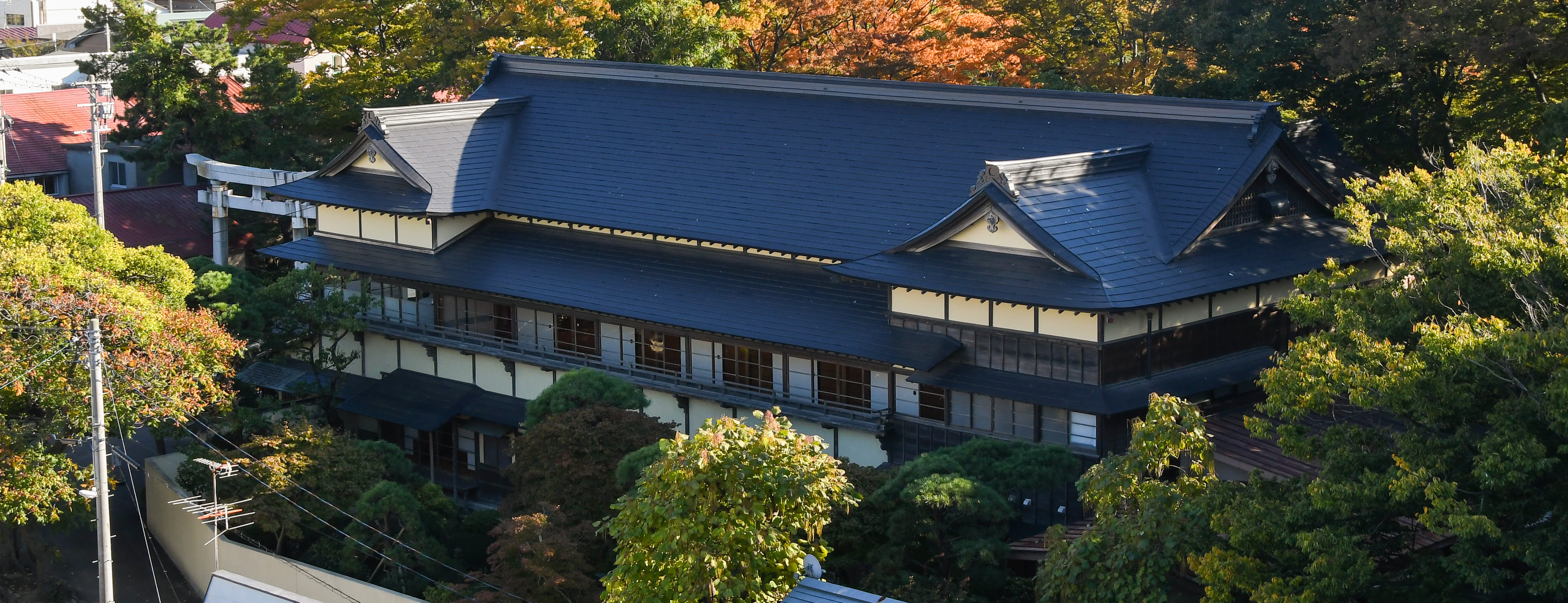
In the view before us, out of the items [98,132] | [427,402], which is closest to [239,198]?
[98,132]

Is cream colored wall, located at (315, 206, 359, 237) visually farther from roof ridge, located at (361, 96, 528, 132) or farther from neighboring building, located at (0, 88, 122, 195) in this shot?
neighboring building, located at (0, 88, 122, 195)

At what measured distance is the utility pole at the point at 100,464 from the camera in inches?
820

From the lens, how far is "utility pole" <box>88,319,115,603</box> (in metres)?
20.8

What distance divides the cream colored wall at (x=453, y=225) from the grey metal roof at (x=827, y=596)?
17.8 m

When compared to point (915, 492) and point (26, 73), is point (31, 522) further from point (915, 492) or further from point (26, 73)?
point (26, 73)

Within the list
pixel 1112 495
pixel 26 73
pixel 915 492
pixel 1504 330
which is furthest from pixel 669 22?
pixel 26 73

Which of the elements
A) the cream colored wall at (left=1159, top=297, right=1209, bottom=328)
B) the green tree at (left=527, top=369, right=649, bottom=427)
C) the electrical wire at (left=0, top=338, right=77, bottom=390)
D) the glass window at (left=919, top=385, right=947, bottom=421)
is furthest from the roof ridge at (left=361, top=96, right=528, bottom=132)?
the cream colored wall at (left=1159, top=297, right=1209, bottom=328)

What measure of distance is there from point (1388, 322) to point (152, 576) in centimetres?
2333

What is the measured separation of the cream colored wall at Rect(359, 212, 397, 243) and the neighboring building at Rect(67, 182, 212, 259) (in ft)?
45.4

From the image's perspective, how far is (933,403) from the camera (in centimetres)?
2708

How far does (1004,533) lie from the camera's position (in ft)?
73.1

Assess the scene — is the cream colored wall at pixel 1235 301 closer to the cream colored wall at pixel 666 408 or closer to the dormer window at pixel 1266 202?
the dormer window at pixel 1266 202

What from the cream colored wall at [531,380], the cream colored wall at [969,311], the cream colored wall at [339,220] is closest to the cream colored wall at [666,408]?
the cream colored wall at [531,380]

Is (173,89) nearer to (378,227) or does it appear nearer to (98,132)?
(98,132)
